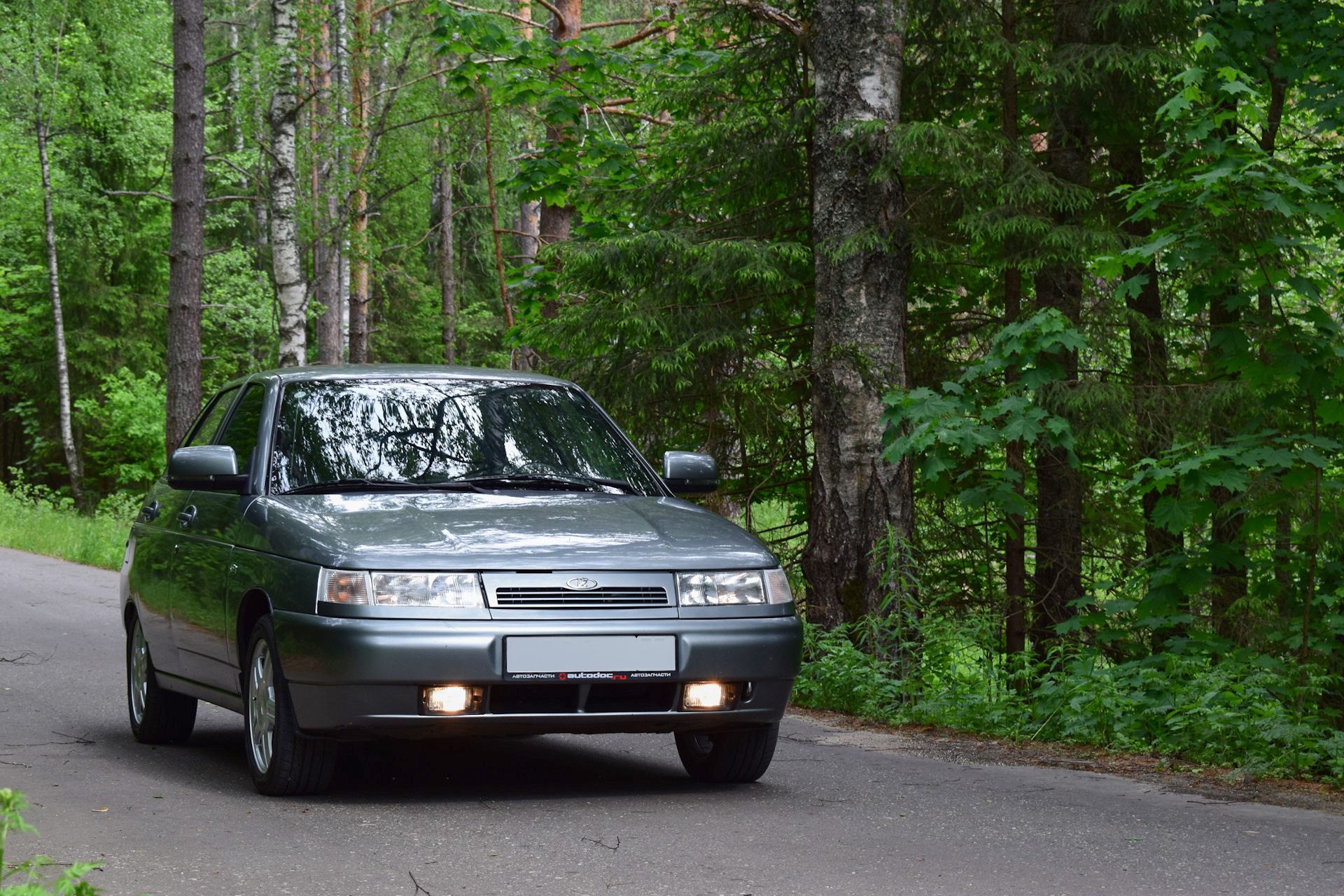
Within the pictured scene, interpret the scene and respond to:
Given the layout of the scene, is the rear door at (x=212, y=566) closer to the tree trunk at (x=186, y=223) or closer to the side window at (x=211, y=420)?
the side window at (x=211, y=420)

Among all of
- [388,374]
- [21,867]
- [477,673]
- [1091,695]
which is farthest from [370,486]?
[1091,695]

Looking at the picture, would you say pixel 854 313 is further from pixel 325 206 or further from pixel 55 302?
pixel 55 302

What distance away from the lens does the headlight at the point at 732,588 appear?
576cm

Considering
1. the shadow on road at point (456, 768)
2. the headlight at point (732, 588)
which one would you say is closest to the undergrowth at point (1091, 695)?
the shadow on road at point (456, 768)

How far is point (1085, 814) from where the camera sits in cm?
584

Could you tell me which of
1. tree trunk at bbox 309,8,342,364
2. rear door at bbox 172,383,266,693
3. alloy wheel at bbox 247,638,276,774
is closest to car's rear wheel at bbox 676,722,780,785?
alloy wheel at bbox 247,638,276,774

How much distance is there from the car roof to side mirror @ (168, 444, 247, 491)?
22.3 inches

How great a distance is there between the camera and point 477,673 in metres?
5.43

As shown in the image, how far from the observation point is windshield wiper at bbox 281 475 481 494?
20.7ft

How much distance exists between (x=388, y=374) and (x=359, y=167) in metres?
21.5

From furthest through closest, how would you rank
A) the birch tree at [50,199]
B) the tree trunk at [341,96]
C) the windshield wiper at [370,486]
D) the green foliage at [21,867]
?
the birch tree at [50,199]
the tree trunk at [341,96]
the windshield wiper at [370,486]
the green foliage at [21,867]

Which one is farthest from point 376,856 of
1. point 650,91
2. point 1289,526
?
point 650,91

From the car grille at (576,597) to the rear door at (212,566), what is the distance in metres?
1.47

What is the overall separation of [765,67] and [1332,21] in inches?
171
